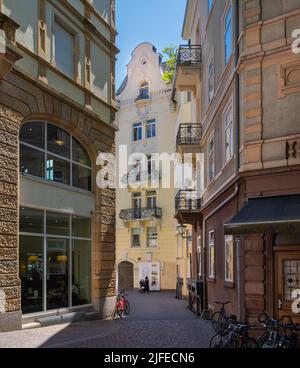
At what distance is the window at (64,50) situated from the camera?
1705cm

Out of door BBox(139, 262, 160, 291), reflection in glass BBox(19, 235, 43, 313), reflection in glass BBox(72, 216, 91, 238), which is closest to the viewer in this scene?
reflection in glass BBox(19, 235, 43, 313)

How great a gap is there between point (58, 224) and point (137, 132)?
1155 inches

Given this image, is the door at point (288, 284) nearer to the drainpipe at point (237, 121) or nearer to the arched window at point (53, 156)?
the drainpipe at point (237, 121)

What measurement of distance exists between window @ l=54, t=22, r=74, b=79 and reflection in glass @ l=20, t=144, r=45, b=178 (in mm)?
→ 2960

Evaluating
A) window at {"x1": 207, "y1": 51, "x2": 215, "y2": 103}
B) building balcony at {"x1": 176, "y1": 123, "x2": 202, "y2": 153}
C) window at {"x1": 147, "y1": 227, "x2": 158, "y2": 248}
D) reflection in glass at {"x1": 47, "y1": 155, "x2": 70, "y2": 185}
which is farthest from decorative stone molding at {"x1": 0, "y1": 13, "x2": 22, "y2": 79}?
window at {"x1": 147, "y1": 227, "x2": 158, "y2": 248}

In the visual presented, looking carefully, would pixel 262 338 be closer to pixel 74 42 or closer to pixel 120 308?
pixel 120 308

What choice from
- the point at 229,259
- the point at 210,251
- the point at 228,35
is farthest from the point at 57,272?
the point at 228,35

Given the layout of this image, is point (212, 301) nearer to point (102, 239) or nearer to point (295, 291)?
point (102, 239)

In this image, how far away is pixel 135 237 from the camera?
4528 cm

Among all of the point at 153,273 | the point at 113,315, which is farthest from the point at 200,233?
the point at 153,273

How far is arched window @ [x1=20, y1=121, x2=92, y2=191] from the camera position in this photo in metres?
15.3

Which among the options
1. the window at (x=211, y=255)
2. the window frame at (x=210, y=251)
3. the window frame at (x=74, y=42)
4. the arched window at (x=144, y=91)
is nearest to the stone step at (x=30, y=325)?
the window frame at (x=210, y=251)

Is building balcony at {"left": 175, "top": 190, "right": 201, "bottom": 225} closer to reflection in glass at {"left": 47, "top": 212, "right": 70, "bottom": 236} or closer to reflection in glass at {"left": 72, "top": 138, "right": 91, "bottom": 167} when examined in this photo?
reflection in glass at {"left": 72, "top": 138, "right": 91, "bottom": 167}

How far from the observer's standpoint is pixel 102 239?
18.9 meters
